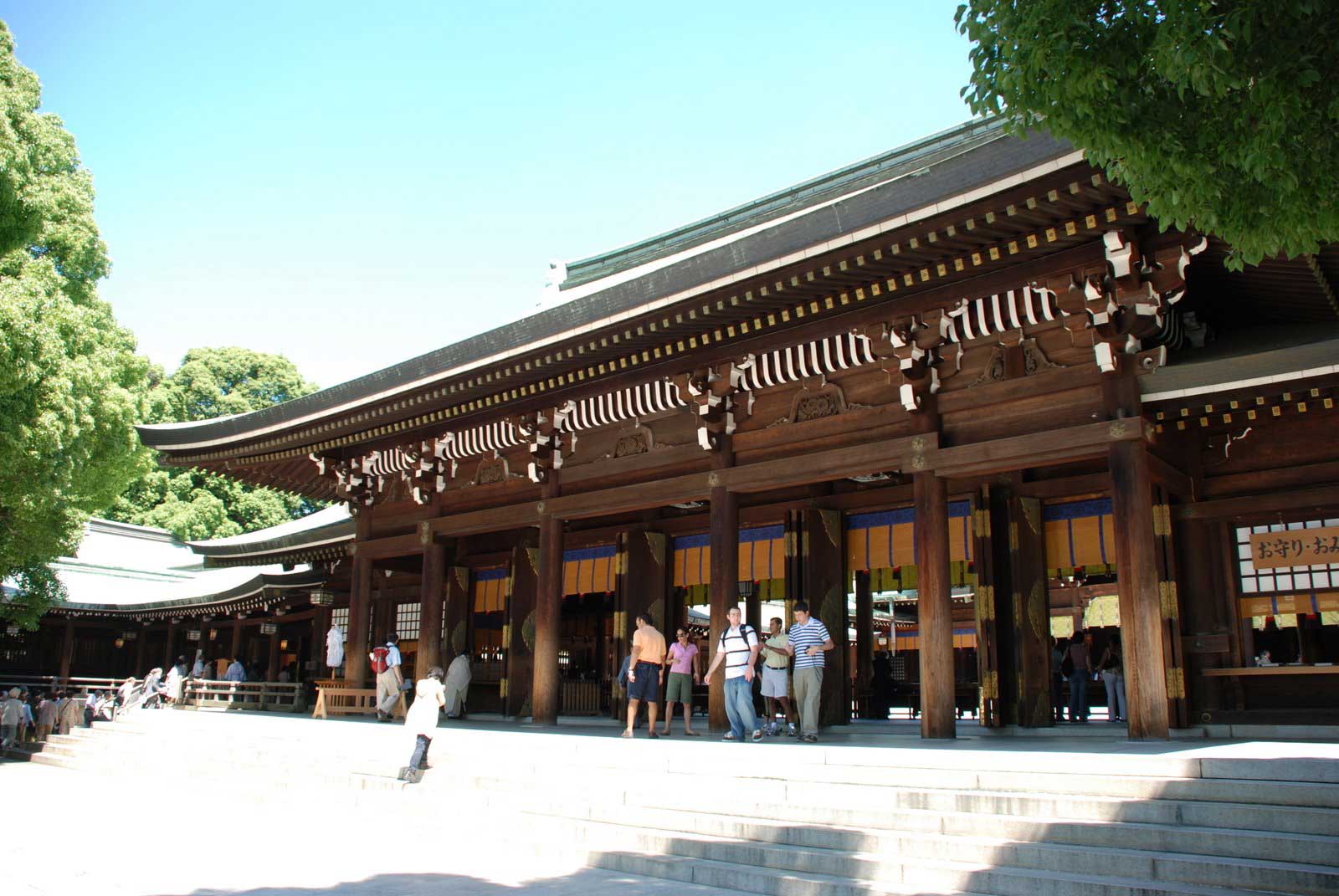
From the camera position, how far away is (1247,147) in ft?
15.1

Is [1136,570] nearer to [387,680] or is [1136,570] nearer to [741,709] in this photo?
[741,709]

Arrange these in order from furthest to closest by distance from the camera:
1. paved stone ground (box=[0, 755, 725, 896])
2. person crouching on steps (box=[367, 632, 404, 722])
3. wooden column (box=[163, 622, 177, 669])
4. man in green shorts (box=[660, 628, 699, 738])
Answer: wooden column (box=[163, 622, 177, 669]), person crouching on steps (box=[367, 632, 404, 722]), man in green shorts (box=[660, 628, 699, 738]), paved stone ground (box=[0, 755, 725, 896])

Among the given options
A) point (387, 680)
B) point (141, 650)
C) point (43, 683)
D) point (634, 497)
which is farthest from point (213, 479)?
point (634, 497)

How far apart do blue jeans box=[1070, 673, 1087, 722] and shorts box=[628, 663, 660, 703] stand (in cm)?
599

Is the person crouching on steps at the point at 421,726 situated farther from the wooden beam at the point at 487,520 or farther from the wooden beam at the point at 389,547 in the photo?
the wooden beam at the point at 389,547

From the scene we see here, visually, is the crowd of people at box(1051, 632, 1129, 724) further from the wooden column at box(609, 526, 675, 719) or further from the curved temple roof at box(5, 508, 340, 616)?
the curved temple roof at box(5, 508, 340, 616)

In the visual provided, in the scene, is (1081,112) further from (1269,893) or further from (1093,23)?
(1269,893)

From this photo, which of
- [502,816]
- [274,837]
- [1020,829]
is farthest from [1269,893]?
[274,837]

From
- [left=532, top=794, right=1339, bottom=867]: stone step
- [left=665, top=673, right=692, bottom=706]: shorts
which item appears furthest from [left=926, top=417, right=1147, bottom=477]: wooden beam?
[left=665, top=673, right=692, bottom=706]: shorts

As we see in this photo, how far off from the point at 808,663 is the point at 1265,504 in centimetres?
487

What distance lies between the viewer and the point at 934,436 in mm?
9820

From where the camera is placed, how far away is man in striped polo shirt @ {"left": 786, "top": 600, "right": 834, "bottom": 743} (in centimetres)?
1027

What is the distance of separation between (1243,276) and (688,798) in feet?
23.9

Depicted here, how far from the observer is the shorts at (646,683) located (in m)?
11.4
